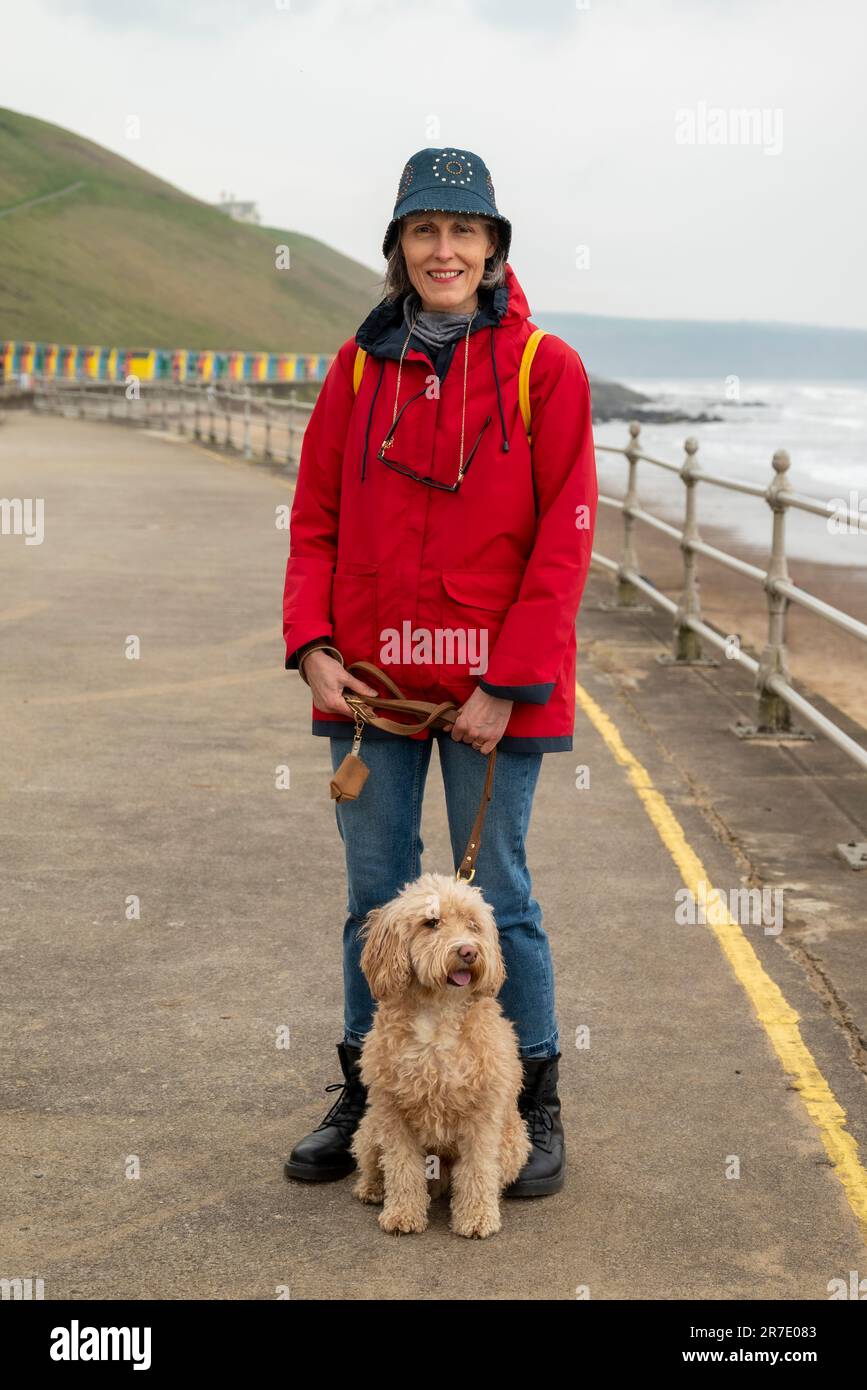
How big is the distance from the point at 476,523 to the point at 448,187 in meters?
0.76

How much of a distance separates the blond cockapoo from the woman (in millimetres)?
227

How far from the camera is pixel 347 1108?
14.1ft

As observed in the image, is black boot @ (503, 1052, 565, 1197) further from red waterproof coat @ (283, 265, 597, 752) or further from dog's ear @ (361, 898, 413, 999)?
red waterproof coat @ (283, 265, 597, 752)

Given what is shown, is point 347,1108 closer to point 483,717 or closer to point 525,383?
point 483,717

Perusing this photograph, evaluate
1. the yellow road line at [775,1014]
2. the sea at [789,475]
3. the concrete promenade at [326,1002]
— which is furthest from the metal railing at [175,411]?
the yellow road line at [775,1014]

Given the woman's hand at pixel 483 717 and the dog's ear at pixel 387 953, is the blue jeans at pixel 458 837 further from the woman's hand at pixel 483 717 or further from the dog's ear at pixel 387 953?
the dog's ear at pixel 387 953

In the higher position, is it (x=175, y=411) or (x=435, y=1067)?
(x=175, y=411)

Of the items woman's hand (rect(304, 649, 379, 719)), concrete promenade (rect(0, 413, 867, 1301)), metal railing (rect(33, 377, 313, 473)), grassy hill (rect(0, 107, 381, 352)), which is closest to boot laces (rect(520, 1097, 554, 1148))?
concrete promenade (rect(0, 413, 867, 1301))

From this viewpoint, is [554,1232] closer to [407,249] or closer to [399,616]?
[399,616]

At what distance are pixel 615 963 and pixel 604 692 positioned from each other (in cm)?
474

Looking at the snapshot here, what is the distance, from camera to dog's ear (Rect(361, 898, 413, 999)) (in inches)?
145

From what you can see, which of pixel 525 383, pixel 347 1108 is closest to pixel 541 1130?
pixel 347 1108

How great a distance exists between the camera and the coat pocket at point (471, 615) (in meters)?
3.87
